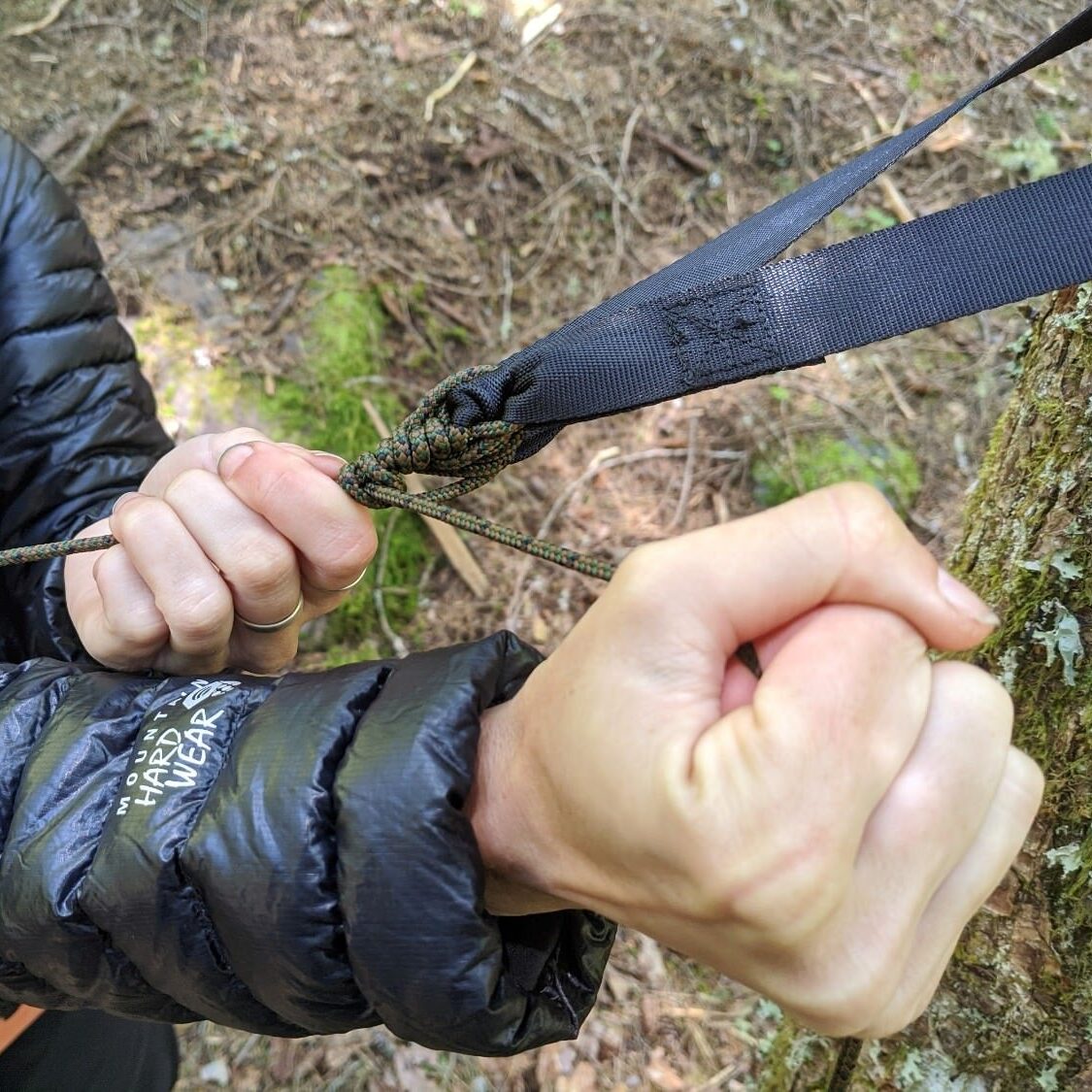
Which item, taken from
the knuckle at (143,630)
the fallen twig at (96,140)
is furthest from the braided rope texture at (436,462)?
the fallen twig at (96,140)

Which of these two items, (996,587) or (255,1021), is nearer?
(255,1021)

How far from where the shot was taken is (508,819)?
835 millimetres

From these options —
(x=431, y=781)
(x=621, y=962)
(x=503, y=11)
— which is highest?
(x=503, y=11)

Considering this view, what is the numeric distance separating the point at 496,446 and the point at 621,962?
2250 millimetres

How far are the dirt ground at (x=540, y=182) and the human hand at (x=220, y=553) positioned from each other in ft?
6.14

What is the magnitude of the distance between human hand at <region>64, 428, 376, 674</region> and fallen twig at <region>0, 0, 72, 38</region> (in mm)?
3618

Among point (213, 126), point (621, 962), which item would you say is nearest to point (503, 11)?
point (213, 126)

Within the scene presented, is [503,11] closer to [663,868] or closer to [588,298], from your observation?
[588,298]

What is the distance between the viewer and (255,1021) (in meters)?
0.98

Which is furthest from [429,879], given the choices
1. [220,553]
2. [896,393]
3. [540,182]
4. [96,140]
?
[96,140]

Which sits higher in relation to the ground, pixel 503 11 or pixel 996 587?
pixel 503 11

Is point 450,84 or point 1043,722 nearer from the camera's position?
point 1043,722

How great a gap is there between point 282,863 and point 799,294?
32.3 inches

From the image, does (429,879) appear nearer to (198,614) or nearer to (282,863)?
(282,863)
